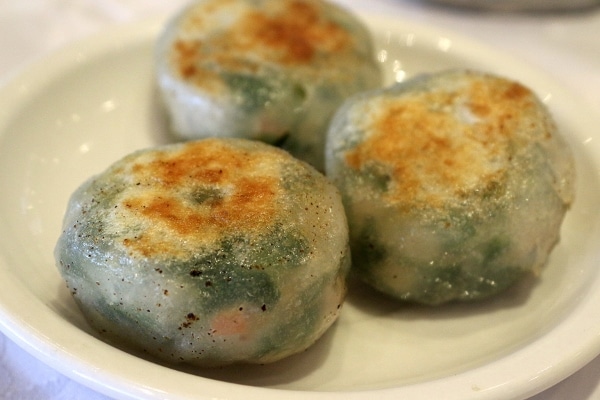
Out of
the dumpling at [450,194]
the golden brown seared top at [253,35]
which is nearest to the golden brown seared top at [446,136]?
the dumpling at [450,194]

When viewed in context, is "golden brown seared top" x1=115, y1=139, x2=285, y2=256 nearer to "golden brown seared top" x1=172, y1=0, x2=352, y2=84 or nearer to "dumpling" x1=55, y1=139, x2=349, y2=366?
"dumpling" x1=55, y1=139, x2=349, y2=366

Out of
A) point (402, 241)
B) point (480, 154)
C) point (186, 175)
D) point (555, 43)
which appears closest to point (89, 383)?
point (186, 175)

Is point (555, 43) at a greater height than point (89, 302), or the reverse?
point (89, 302)

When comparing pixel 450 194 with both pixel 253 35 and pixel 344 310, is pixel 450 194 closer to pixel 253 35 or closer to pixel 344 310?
pixel 344 310

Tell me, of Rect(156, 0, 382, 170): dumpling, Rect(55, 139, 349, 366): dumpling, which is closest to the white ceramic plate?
Rect(55, 139, 349, 366): dumpling

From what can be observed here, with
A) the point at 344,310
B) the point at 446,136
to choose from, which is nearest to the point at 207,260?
the point at 344,310

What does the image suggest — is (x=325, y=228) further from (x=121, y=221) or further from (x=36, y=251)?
(x=36, y=251)
